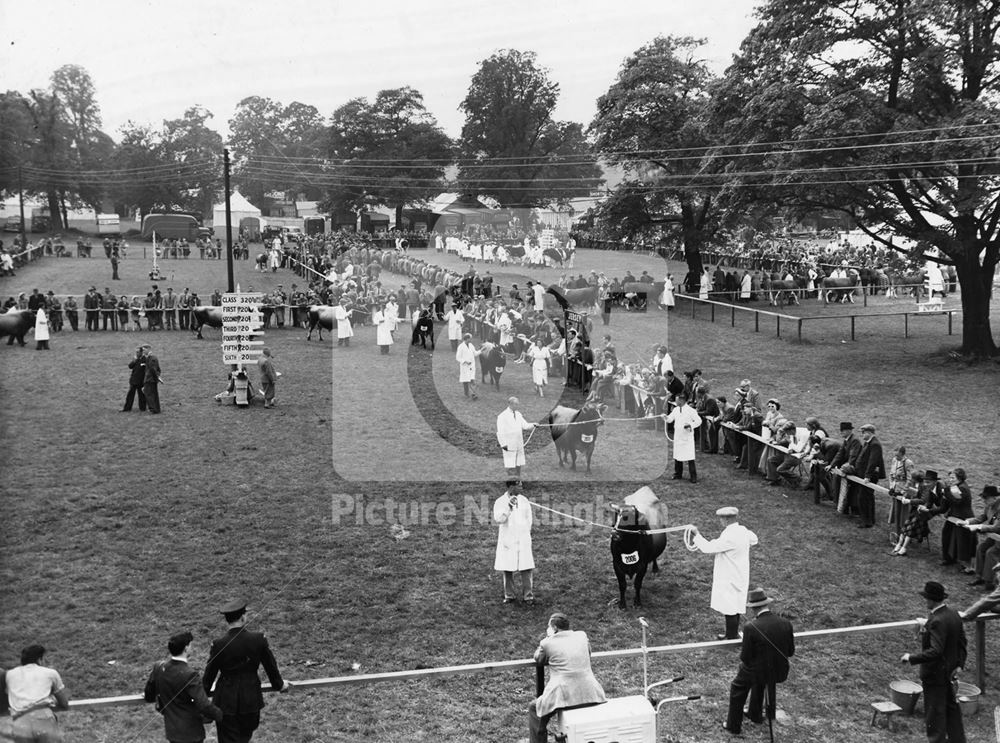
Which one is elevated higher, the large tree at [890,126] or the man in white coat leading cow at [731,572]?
the large tree at [890,126]

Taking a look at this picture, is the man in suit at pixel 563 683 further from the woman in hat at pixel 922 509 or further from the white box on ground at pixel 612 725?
the woman in hat at pixel 922 509

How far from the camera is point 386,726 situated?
29.0 ft

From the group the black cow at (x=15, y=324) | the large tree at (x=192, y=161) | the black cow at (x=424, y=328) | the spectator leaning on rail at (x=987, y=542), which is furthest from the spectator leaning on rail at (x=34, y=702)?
the large tree at (x=192, y=161)

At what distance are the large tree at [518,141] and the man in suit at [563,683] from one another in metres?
61.9

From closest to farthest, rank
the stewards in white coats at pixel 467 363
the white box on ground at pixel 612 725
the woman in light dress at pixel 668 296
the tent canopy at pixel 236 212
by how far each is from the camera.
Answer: the white box on ground at pixel 612 725 < the stewards in white coats at pixel 467 363 < the woman in light dress at pixel 668 296 < the tent canopy at pixel 236 212

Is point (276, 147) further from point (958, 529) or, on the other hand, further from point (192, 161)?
point (958, 529)

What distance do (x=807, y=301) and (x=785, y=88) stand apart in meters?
14.2

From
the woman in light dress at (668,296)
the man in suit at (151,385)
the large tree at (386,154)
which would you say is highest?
the large tree at (386,154)

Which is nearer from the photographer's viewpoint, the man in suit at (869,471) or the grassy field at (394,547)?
the grassy field at (394,547)

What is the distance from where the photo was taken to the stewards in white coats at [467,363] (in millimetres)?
23328

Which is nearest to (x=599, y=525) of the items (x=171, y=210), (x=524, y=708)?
(x=524, y=708)

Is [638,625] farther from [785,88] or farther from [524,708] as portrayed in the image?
[785,88]

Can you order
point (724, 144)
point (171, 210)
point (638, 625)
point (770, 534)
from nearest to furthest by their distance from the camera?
point (638, 625) → point (770, 534) → point (724, 144) → point (171, 210)

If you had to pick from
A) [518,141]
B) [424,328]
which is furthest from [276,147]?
[424,328]
